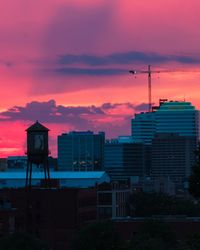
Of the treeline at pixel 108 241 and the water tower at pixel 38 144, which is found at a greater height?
the water tower at pixel 38 144

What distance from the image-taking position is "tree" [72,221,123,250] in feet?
301

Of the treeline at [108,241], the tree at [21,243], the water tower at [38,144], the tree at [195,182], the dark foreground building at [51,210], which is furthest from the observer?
the dark foreground building at [51,210]

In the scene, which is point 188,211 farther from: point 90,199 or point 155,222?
point 155,222

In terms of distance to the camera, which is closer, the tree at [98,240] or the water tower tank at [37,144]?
the tree at [98,240]

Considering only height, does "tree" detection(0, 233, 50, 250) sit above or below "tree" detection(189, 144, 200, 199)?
below

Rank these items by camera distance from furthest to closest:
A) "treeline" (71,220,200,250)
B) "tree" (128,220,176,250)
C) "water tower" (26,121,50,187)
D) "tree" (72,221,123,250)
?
"water tower" (26,121,50,187) → "tree" (72,221,123,250) → "treeline" (71,220,200,250) → "tree" (128,220,176,250)

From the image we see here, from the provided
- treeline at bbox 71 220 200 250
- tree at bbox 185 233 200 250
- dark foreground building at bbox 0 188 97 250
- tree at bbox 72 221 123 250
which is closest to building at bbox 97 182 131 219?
dark foreground building at bbox 0 188 97 250

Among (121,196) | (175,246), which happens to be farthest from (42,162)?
(121,196)

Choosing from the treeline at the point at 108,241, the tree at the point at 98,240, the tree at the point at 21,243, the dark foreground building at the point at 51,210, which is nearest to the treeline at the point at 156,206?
the dark foreground building at the point at 51,210

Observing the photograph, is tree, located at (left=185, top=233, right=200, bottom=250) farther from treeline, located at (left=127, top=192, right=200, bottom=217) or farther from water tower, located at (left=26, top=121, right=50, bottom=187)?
treeline, located at (left=127, top=192, right=200, bottom=217)

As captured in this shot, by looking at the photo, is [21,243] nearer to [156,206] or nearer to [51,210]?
[51,210]

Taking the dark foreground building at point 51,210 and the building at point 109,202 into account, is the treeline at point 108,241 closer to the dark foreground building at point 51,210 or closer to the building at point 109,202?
the dark foreground building at point 51,210

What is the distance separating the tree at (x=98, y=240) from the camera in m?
91.7

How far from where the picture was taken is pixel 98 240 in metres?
92.6
